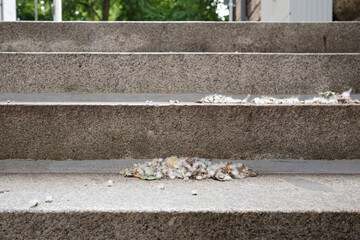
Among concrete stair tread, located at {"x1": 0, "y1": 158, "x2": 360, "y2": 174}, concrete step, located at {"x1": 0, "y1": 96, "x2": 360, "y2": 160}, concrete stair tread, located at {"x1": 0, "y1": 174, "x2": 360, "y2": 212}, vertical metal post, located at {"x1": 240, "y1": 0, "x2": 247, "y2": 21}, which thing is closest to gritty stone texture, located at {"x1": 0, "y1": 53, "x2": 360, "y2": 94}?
concrete step, located at {"x1": 0, "y1": 96, "x2": 360, "y2": 160}

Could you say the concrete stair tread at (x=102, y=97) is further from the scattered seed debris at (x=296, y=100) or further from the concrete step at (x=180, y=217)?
the concrete step at (x=180, y=217)

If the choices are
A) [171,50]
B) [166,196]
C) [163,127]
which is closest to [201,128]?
[163,127]

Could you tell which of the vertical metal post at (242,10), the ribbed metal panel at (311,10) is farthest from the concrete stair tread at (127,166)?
the vertical metal post at (242,10)

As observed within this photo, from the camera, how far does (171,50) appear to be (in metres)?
2.61

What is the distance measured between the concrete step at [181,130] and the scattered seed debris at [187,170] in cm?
9

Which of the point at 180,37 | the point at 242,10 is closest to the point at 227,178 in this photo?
the point at 180,37

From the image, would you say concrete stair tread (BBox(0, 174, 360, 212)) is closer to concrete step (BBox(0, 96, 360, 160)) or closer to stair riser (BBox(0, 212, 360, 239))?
stair riser (BBox(0, 212, 360, 239))

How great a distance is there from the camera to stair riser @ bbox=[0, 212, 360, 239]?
1155 millimetres

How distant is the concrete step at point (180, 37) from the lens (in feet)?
8.38

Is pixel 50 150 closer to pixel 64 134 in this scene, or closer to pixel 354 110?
pixel 64 134

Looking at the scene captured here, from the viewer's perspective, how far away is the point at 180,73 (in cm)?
213

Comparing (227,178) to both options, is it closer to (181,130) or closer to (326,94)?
(181,130)

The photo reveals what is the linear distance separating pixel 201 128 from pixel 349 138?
2.40ft

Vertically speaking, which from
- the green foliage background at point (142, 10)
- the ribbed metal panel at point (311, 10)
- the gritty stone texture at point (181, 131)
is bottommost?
the gritty stone texture at point (181, 131)
